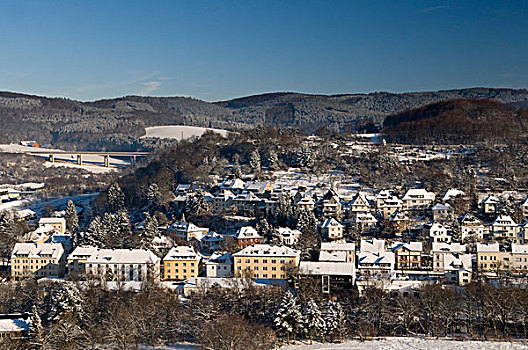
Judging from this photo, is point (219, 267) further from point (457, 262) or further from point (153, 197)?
point (153, 197)

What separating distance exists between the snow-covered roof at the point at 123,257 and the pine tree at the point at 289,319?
11263 millimetres

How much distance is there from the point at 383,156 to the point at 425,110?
42426mm

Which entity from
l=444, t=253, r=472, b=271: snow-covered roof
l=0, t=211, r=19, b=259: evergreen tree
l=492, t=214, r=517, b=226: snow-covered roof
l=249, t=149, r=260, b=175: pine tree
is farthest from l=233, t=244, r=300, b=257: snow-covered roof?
l=249, t=149, r=260, b=175: pine tree

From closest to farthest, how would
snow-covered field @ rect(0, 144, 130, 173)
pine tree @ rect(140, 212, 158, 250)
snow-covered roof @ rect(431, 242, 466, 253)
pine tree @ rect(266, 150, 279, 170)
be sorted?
snow-covered roof @ rect(431, 242, 466, 253) < pine tree @ rect(140, 212, 158, 250) < pine tree @ rect(266, 150, 279, 170) < snow-covered field @ rect(0, 144, 130, 173)

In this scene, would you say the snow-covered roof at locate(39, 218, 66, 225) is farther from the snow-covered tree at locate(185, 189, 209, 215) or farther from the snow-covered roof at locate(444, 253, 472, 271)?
the snow-covered roof at locate(444, 253, 472, 271)

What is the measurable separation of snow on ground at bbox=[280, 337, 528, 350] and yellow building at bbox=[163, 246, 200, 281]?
11.3m

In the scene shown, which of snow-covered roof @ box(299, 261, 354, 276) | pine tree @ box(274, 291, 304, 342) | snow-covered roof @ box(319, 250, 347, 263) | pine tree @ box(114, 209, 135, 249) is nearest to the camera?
pine tree @ box(274, 291, 304, 342)

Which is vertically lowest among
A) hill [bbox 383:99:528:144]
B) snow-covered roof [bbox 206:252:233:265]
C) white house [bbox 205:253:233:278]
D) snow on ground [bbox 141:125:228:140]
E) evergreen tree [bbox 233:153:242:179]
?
white house [bbox 205:253:233:278]

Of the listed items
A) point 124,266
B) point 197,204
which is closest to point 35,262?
point 124,266

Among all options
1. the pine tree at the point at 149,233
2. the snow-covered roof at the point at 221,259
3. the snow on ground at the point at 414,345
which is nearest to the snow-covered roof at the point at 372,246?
the snow-covered roof at the point at 221,259

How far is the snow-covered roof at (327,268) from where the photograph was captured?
38594 millimetres

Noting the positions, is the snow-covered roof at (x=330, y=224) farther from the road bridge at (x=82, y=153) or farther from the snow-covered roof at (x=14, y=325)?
the road bridge at (x=82, y=153)

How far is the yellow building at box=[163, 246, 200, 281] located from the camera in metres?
42.7

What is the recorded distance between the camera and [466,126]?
83.6 meters
